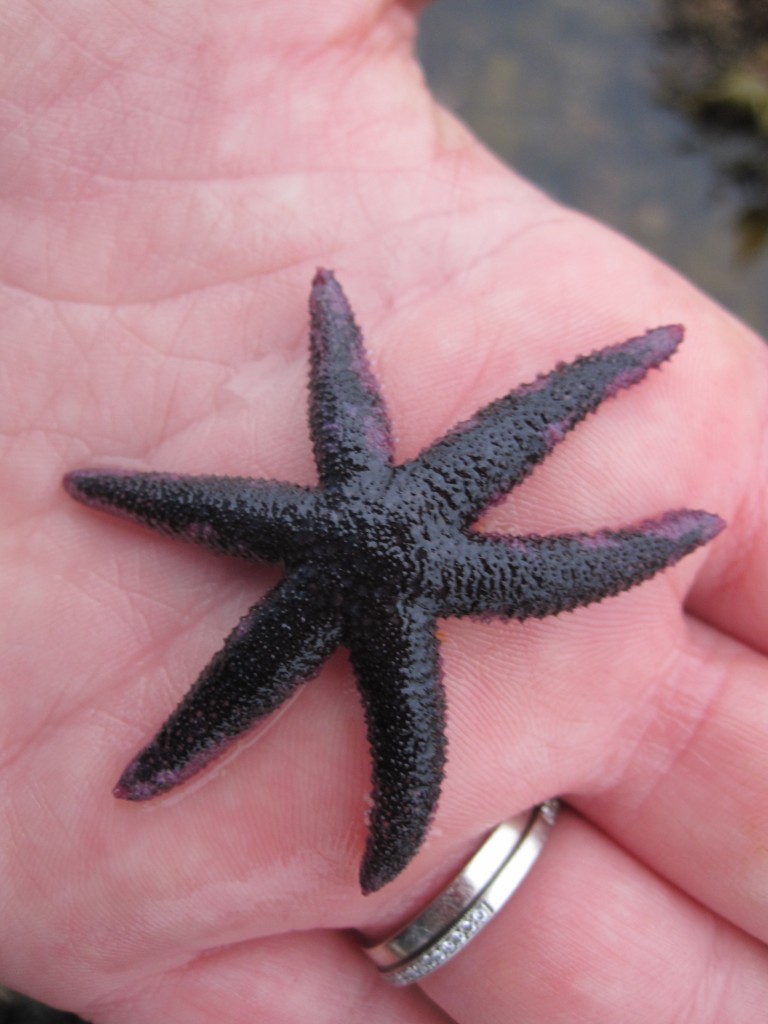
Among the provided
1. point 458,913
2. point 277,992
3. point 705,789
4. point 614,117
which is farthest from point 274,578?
point 614,117

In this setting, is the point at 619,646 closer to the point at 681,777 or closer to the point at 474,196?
the point at 681,777

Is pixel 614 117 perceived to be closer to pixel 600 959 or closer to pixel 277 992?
pixel 600 959

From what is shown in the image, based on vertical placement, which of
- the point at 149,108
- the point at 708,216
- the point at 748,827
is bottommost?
the point at 748,827

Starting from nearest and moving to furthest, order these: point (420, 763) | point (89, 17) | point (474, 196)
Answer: point (420, 763) < point (89, 17) < point (474, 196)

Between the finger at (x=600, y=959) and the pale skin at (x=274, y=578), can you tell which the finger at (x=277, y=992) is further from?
the finger at (x=600, y=959)

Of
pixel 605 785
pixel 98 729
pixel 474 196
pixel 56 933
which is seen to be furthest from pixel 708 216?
pixel 56 933

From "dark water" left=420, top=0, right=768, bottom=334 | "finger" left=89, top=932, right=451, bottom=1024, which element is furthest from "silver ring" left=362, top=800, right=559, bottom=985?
"dark water" left=420, top=0, right=768, bottom=334

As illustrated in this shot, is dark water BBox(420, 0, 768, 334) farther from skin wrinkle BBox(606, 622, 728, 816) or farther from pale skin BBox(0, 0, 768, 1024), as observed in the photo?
skin wrinkle BBox(606, 622, 728, 816)

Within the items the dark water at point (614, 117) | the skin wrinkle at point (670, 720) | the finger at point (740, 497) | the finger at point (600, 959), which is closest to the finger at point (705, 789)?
the skin wrinkle at point (670, 720)
